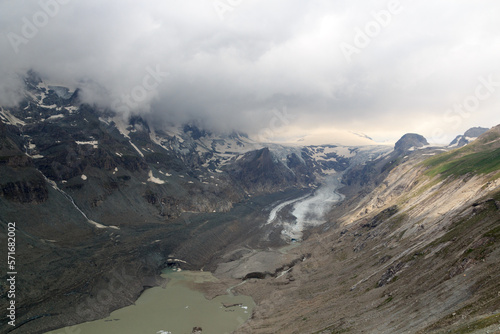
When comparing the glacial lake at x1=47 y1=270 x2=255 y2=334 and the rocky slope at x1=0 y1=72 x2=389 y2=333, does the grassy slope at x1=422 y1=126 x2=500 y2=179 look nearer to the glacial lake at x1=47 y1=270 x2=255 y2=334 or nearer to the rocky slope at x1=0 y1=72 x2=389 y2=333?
the glacial lake at x1=47 y1=270 x2=255 y2=334

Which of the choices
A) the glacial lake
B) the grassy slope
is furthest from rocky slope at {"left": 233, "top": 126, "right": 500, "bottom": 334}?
the glacial lake

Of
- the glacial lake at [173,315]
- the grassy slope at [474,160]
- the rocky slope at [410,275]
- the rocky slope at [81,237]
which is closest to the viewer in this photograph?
the rocky slope at [410,275]

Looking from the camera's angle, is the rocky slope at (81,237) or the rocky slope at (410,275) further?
the rocky slope at (81,237)

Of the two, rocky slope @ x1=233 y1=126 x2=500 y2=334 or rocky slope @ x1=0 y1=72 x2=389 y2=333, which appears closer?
rocky slope @ x1=233 y1=126 x2=500 y2=334

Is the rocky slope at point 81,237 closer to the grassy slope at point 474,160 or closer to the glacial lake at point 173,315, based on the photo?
the glacial lake at point 173,315

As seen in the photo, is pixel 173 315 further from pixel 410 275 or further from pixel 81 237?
pixel 81 237

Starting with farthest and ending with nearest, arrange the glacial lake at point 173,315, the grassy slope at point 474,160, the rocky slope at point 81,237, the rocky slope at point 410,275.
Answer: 1. the grassy slope at point 474,160
2. the rocky slope at point 81,237
3. the glacial lake at point 173,315
4. the rocky slope at point 410,275

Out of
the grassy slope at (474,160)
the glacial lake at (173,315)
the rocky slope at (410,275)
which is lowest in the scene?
the glacial lake at (173,315)

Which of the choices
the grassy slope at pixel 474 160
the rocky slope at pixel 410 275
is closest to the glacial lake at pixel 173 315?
the rocky slope at pixel 410 275

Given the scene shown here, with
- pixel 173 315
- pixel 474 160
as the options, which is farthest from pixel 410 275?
pixel 474 160
